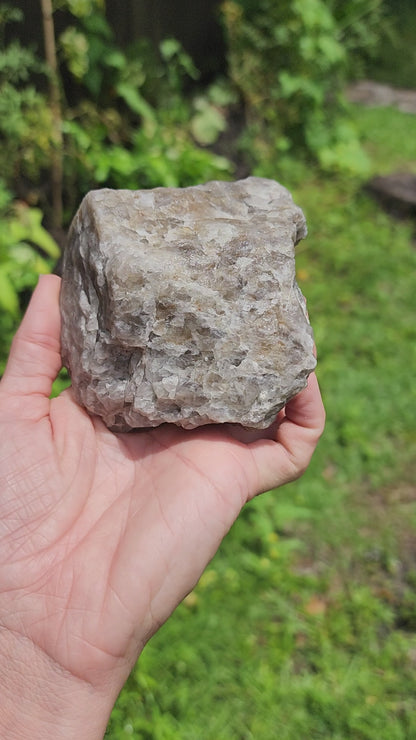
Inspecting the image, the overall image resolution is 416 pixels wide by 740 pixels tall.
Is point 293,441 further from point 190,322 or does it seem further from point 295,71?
point 295,71

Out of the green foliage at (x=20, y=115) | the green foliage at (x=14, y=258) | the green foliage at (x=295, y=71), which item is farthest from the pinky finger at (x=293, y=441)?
the green foliage at (x=295, y=71)

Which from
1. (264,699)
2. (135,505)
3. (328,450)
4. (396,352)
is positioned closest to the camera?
(135,505)

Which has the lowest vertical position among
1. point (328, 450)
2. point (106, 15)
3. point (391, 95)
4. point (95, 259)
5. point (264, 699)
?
point (264, 699)

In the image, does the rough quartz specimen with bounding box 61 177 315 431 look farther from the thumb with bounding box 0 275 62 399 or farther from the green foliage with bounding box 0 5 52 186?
the green foliage with bounding box 0 5 52 186

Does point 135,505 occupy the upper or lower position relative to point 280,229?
lower

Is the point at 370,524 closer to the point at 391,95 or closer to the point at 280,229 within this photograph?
the point at 280,229

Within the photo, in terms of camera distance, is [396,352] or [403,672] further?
[396,352]

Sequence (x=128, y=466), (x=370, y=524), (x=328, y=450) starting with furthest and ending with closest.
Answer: (x=328, y=450) < (x=370, y=524) < (x=128, y=466)

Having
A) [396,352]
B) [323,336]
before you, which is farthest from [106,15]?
[396,352]
